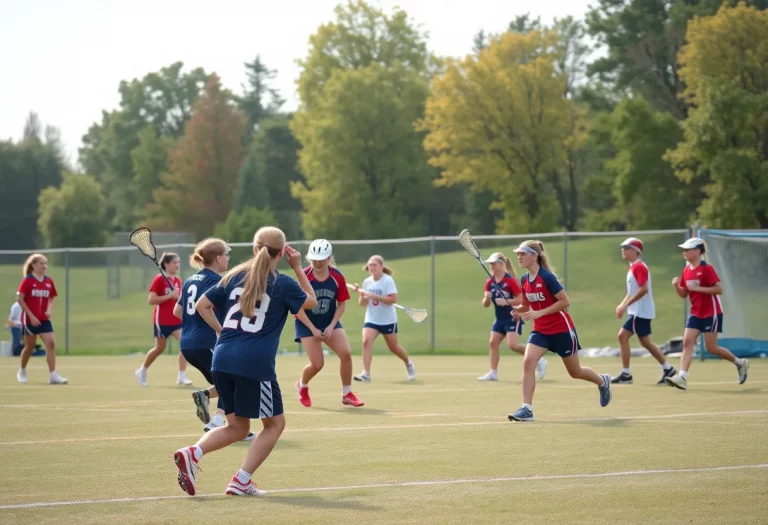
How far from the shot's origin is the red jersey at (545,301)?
11906mm

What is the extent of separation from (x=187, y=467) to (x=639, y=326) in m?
10.6

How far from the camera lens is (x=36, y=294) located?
1814cm

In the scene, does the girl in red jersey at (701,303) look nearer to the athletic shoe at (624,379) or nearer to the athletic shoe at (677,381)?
the athletic shoe at (677,381)

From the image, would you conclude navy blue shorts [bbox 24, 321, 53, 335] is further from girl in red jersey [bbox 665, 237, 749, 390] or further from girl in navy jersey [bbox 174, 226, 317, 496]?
girl in navy jersey [bbox 174, 226, 317, 496]

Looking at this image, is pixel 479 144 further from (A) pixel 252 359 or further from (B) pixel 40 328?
(A) pixel 252 359

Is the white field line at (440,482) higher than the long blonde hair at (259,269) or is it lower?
lower

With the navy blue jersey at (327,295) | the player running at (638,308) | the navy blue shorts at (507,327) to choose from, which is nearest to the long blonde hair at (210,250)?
the navy blue jersey at (327,295)

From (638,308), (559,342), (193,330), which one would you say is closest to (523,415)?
(559,342)

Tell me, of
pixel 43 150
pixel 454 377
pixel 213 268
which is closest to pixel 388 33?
pixel 43 150

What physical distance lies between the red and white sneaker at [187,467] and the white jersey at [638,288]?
1027 cm

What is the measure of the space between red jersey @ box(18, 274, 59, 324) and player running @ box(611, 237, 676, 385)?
30.9ft

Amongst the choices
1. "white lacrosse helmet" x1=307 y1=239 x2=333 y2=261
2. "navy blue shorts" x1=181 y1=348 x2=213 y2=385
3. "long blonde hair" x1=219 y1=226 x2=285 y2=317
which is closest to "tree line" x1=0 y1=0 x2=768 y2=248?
"white lacrosse helmet" x1=307 y1=239 x2=333 y2=261

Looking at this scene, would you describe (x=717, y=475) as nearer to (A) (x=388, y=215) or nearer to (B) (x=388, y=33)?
(A) (x=388, y=215)

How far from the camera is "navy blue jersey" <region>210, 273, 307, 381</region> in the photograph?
756 centimetres
